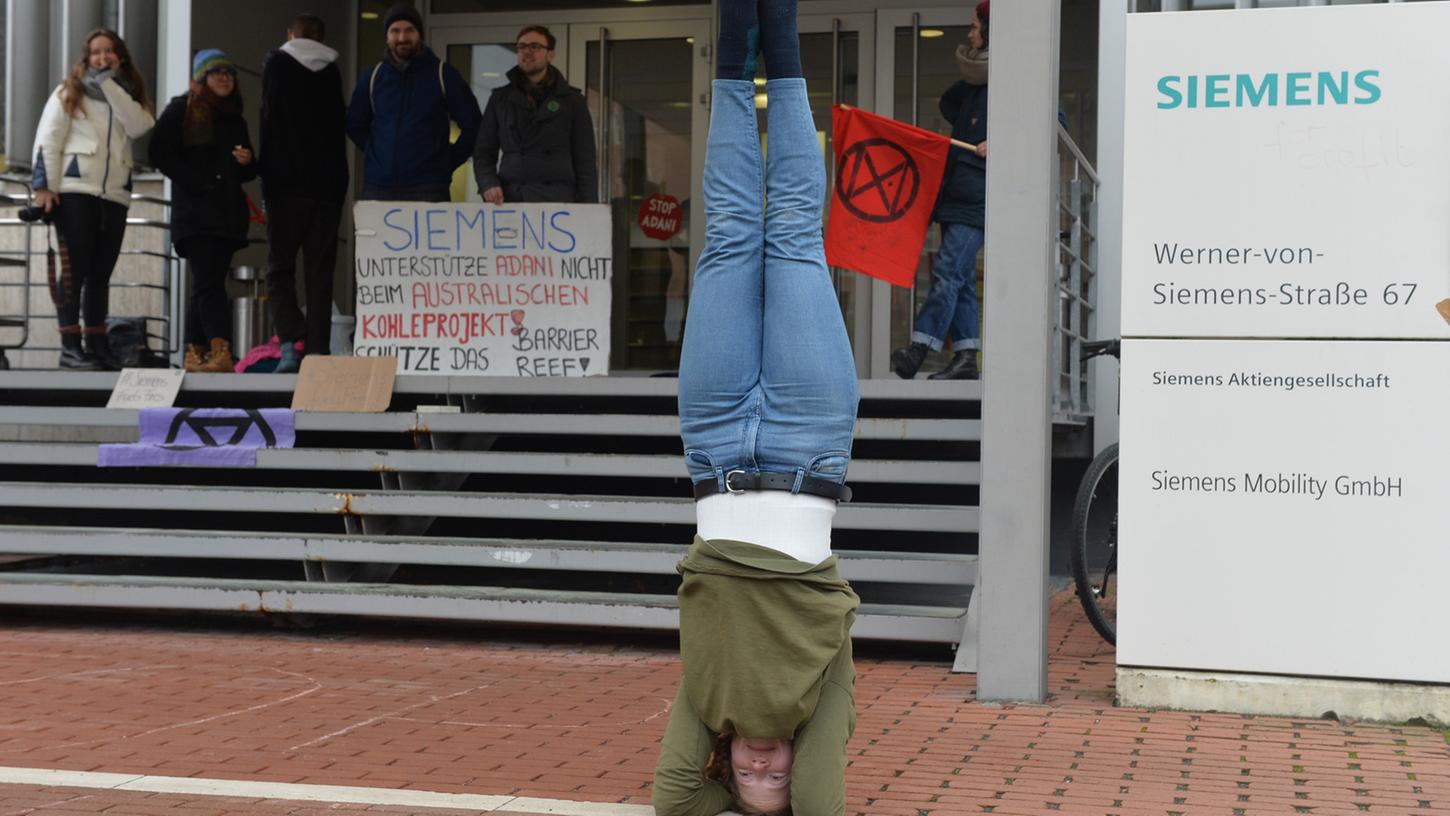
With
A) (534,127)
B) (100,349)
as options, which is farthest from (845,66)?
(100,349)

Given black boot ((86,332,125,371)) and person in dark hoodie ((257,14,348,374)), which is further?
black boot ((86,332,125,371))

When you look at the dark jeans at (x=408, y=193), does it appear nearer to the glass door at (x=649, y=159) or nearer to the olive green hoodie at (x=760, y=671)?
the glass door at (x=649, y=159)

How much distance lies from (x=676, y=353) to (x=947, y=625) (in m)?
6.32

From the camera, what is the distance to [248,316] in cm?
1083

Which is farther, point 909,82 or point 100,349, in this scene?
point 909,82

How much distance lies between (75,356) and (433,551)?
10.7 ft

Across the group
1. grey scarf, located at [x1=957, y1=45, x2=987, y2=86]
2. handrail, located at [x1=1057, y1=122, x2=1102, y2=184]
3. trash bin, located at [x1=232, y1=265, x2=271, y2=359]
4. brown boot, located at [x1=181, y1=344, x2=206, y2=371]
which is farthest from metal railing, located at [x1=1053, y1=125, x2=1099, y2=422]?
trash bin, located at [x1=232, y1=265, x2=271, y2=359]

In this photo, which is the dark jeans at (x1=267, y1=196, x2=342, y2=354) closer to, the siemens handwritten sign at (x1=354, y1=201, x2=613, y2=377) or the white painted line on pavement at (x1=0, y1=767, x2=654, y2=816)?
the siemens handwritten sign at (x1=354, y1=201, x2=613, y2=377)

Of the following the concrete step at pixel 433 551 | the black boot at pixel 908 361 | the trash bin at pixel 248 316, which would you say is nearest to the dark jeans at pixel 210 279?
the trash bin at pixel 248 316

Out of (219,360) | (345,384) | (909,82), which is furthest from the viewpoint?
(909,82)

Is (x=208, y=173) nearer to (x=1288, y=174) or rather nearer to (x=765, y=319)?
(x=765, y=319)

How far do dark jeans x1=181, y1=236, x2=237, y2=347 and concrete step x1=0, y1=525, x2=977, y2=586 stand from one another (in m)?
1.81

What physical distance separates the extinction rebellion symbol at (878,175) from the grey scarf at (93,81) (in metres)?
4.35

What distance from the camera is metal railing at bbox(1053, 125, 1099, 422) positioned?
26.0ft
